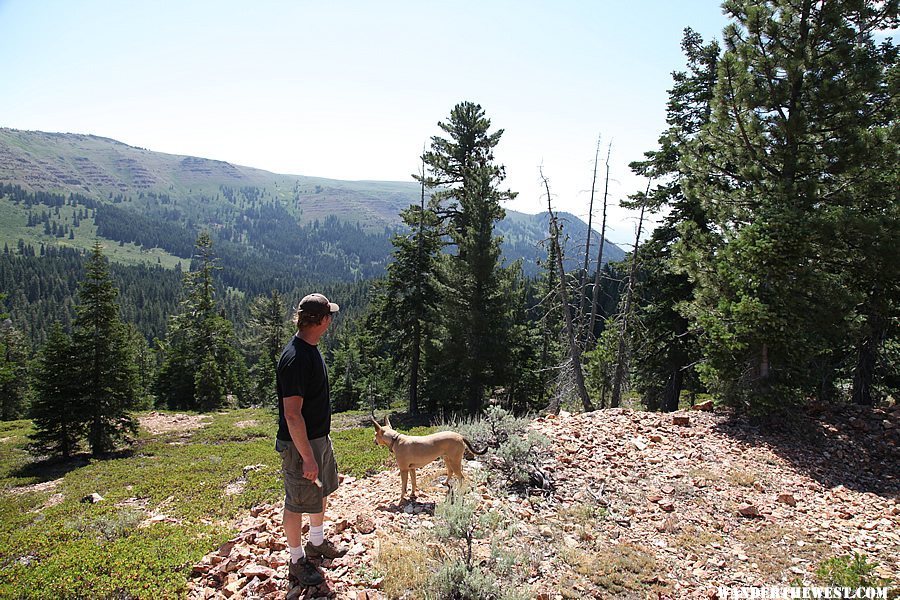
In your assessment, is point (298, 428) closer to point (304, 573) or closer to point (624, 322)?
point (304, 573)

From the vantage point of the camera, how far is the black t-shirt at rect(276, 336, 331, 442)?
12.7ft

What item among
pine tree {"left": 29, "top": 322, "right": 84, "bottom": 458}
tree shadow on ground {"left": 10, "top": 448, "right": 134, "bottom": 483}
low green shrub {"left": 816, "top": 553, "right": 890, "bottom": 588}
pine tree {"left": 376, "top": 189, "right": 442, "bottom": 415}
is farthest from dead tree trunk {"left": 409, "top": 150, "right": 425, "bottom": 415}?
low green shrub {"left": 816, "top": 553, "right": 890, "bottom": 588}

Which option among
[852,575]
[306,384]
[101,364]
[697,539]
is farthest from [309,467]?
[101,364]

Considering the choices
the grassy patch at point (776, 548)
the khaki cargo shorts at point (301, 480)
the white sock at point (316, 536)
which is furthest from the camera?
the grassy patch at point (776, 548)

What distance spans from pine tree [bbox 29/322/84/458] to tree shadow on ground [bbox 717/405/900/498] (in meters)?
22.6

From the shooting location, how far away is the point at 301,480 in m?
4.12

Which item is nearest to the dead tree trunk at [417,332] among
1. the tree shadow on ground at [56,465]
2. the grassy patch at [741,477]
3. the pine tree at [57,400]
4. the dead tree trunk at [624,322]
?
the dead tree trunk at [624,322]

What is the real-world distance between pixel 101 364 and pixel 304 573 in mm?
19115

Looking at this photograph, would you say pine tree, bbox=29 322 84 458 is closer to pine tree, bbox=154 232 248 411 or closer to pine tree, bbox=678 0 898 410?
pine tree, bbox=154 232 248 411

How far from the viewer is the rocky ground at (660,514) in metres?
4.66

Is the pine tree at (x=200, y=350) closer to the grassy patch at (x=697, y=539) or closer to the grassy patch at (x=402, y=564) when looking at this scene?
the grassy patch at (x=402, y=564)

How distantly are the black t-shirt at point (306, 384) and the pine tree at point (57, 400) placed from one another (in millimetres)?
19191

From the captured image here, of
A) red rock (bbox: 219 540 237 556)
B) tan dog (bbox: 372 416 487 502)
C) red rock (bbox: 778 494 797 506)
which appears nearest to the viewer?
red rock (bbox: 219 540 237 556)

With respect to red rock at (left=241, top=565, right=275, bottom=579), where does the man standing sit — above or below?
above
